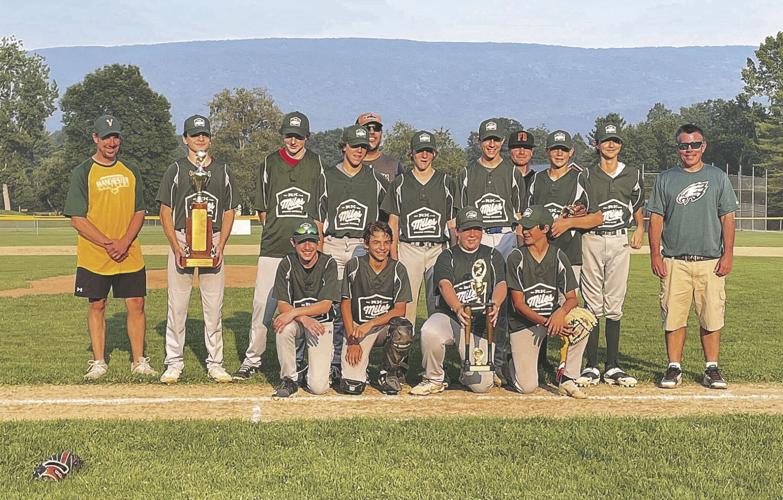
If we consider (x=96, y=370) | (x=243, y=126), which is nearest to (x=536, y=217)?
(x=96, y=370)

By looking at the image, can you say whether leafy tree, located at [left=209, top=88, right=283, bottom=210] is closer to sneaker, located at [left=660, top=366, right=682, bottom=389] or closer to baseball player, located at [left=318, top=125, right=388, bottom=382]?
baseball player, located at [left=318, top=125, right=388, bottom=382]

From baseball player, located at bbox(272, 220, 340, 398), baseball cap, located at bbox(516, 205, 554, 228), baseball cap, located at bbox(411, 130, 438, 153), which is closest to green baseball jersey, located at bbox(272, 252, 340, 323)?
baseball player, located at bbox(272, 220, 340, 398)

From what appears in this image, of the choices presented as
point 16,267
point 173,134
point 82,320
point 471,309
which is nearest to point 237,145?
point 173,134

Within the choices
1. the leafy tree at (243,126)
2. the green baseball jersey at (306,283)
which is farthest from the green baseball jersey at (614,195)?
the leafy tree at (243,126)

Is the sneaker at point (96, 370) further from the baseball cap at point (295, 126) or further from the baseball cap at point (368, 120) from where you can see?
the baseball cap at point (368, 120)

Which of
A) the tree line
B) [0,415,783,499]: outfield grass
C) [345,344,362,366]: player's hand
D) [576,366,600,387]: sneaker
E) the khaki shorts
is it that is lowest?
[0,415,783,499]: outfield grass

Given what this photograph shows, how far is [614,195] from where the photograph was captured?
675 cm

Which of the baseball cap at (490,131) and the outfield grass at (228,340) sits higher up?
the baseball cap at (490,131)

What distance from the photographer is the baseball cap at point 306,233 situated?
627 centimetres

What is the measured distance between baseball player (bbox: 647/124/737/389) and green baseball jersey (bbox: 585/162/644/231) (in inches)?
6.4

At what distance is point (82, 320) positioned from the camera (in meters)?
10.7

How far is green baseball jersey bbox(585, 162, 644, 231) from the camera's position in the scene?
22.1 feet

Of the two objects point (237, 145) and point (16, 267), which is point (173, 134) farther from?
point (16, 267)

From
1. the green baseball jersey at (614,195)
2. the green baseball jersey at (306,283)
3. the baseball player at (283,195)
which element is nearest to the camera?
the green baseball jersey at (306,283)
